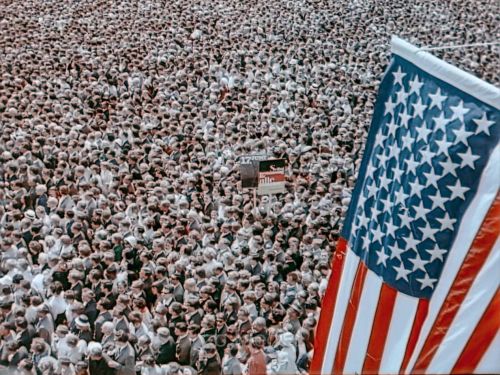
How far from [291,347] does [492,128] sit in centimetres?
494

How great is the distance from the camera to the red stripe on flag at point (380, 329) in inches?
236

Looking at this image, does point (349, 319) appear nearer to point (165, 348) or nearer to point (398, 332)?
point (398, 332)

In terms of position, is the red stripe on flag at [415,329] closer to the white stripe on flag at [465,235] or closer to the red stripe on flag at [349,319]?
the white stripe on flag at [465,235]

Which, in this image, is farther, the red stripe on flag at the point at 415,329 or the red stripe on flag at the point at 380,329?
the red stripe on flag at the point at 380,329

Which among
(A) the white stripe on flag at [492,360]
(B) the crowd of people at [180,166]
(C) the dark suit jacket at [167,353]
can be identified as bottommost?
(B) the crowd of people at [180,166]

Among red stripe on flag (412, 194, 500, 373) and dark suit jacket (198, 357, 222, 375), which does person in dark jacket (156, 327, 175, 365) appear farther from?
red stripe on flag (412, 194, 500, 373)

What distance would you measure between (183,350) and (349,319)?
391 cm

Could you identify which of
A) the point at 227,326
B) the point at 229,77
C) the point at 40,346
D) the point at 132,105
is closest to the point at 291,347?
the point at 227,326

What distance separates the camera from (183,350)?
9.81 metres

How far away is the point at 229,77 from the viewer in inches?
878

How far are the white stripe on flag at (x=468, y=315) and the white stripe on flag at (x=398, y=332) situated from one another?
494 mm

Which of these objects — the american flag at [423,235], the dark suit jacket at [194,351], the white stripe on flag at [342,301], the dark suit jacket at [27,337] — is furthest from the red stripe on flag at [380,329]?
the dark suit jacket at [27,337]

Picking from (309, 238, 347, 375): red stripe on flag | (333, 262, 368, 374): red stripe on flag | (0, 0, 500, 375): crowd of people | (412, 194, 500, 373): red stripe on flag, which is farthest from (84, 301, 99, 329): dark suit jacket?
(412, 194, 500, 373): red stripe on flag

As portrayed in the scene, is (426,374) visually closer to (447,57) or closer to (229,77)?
(229,77)
